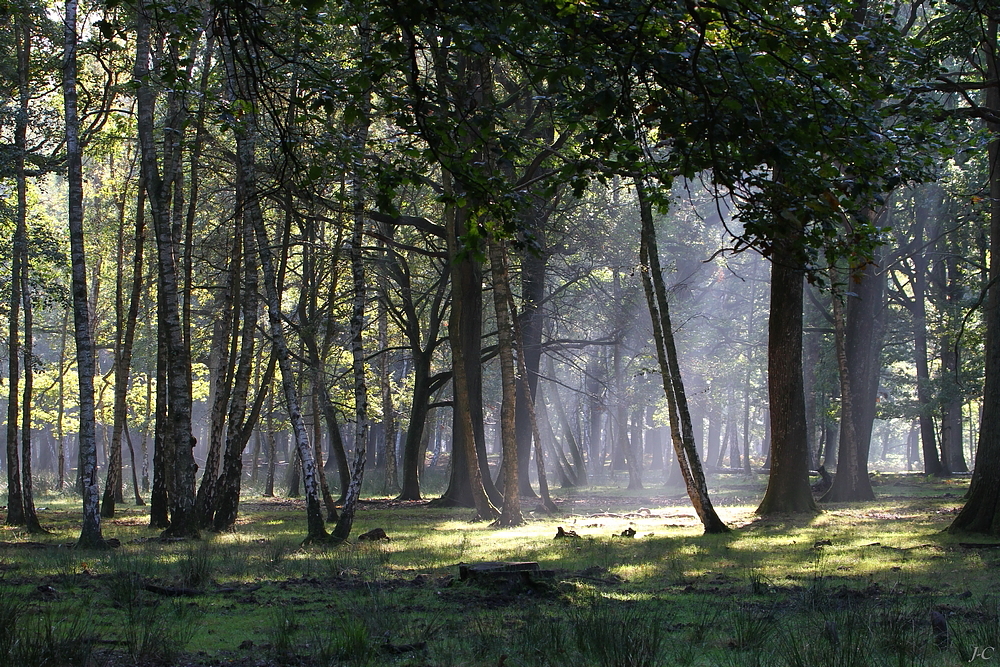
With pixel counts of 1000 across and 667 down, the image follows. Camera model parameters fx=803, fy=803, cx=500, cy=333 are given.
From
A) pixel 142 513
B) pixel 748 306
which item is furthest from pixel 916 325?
pixel 142 513

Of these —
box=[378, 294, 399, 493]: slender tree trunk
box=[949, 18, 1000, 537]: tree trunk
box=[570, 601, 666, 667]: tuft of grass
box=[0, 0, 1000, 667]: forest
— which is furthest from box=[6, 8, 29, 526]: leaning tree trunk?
box=[949, 18, 1000, 537]: tree trunk

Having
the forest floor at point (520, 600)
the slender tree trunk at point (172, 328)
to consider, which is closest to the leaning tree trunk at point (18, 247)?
the forest floor at point (520, 600)

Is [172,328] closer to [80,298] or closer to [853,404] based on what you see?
[80,298]

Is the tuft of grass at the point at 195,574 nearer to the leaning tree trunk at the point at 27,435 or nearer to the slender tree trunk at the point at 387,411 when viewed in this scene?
the leaning tree trunk at the point at 27,435

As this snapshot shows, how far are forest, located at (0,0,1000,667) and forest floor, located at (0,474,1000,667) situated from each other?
0.25ft

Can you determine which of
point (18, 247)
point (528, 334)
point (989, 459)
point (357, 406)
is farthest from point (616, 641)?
point (528, 334)

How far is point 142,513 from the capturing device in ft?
67.1

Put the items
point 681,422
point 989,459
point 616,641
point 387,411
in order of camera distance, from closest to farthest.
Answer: point 616,641 < point 989,459 < point 681,422 < point 387,411

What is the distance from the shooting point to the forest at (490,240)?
17.1ft

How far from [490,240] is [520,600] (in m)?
10.0

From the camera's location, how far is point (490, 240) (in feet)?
53.5

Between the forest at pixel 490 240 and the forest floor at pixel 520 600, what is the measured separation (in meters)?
0.08

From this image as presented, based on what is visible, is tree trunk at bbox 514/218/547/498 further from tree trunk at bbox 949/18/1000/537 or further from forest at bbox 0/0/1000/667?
tree trunk at bbox 949/18/1000/537

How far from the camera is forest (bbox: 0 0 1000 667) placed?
522 centimetres
